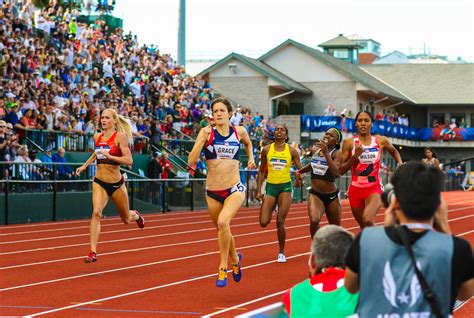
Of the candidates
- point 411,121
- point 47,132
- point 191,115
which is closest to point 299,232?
point 47,132

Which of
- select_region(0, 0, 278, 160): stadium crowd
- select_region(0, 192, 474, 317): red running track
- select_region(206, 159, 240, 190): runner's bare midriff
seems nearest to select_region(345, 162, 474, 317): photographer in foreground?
select_region(0, 192, 474, 317): red running track

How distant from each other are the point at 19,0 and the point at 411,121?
50.2 meters

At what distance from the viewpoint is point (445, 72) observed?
80.4 metres

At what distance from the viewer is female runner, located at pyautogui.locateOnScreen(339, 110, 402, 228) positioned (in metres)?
13.6

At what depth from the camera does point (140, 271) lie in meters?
14.6

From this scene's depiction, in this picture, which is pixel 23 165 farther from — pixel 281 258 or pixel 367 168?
pixel 367 168

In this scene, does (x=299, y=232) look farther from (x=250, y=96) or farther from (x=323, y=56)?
(x=323, y=56)

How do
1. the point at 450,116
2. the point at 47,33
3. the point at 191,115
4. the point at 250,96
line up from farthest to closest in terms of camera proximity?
the point at 450,116 → the point at 250,96 → the point at 191,115 → the point at 47,33

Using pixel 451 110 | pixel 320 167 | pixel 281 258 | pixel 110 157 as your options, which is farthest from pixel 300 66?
pixel 110 157

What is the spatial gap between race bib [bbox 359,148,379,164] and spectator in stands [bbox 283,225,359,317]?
8875mm

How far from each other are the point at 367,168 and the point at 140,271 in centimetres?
337

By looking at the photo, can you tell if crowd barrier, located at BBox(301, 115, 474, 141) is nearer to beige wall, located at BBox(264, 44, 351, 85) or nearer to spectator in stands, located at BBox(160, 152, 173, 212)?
beige wall, located at BBox(264, 44, 351, 85)

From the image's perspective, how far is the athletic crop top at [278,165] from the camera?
A: 15.8m

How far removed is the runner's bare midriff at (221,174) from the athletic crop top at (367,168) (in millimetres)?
2201
